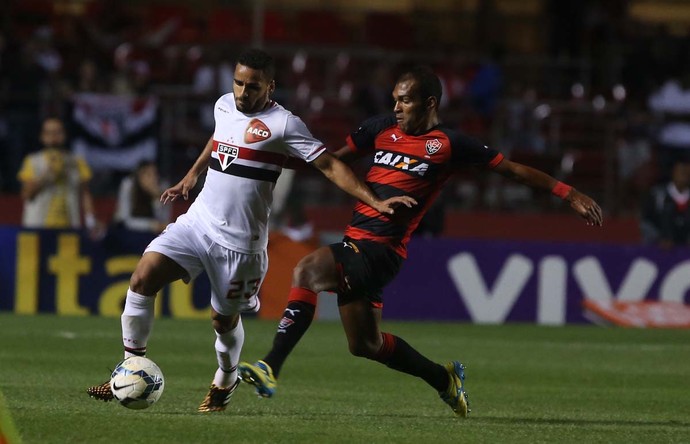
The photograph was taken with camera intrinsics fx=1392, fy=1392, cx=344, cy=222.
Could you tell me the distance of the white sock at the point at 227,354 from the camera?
27.5ft

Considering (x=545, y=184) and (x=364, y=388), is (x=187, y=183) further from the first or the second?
(x=364, y=388)

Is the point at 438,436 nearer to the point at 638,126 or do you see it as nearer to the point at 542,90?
the point at 638,126

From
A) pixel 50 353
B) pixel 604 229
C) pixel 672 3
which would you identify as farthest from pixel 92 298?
pixel 672 3

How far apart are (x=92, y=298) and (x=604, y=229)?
8.32 metres

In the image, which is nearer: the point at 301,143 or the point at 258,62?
the point at 258,62

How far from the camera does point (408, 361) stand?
28.1 ft

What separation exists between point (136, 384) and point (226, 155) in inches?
55.7

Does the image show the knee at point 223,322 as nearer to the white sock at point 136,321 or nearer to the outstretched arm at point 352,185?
the white sock at point 136,321

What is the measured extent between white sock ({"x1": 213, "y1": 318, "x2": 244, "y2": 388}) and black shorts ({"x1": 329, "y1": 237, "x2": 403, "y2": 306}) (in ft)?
2.25

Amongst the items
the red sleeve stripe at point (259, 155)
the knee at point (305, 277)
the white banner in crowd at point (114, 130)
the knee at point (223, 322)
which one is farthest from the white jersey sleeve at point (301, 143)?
the white banner in crowd at point (114, 130)

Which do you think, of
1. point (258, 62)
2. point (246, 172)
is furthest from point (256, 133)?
point (258, 62)

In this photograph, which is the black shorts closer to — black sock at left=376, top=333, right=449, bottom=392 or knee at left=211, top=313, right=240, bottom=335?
black sock at left=376, top=333, right=449, bottom=392

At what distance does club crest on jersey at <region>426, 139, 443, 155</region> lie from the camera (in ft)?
28.0

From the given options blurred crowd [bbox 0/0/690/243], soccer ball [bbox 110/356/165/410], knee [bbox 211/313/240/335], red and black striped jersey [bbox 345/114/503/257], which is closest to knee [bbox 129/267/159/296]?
soccer ball [bbox 110/356/165/410]
